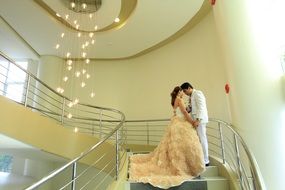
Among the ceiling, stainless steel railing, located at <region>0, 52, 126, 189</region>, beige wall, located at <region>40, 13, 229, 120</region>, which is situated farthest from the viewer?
beige wall, located at <region>40, 13, 229, 120</region>

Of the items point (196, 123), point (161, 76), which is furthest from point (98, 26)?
point (196, 123)

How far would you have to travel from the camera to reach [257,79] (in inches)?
143

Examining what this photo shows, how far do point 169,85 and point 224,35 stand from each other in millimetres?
3839

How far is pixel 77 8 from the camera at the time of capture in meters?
6.50

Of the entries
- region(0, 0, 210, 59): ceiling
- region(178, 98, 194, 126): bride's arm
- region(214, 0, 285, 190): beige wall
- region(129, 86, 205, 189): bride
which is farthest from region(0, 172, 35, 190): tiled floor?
region(214, 0, 285, 190): beige wall

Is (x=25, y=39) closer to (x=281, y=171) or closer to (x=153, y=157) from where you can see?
(x=153, y=157)

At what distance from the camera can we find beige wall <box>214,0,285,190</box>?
3400 mm

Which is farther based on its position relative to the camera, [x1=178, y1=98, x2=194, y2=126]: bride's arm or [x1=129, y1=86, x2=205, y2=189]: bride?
[x1=178, y1=98, x2=194, y2=126]: bride's arm

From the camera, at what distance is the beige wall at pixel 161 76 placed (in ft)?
21.5

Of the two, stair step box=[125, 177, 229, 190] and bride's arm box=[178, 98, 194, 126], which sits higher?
bride's arm box=[178, 98, 194, 126]

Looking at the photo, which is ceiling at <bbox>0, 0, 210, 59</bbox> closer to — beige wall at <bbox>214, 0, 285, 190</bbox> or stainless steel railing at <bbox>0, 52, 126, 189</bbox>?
stainless steel railing at <bbox>0, 52, 126, 189</bbox>

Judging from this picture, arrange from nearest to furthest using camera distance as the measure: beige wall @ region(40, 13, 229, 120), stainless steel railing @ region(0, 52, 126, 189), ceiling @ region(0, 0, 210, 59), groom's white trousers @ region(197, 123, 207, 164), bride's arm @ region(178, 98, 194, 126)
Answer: groom's white trousers @ region(197, 123, 207, 164), bride's arm @ region(178, 98, 194, 126), stainless steel railing @ region(0, 52, 126, 189), ceiling @ region(0, 0, 210, 59), beige wall @ region(40, 13, 229, 120)

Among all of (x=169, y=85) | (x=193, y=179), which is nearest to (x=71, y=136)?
(x=193, y=179)

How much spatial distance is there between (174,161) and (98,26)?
4.82 m
